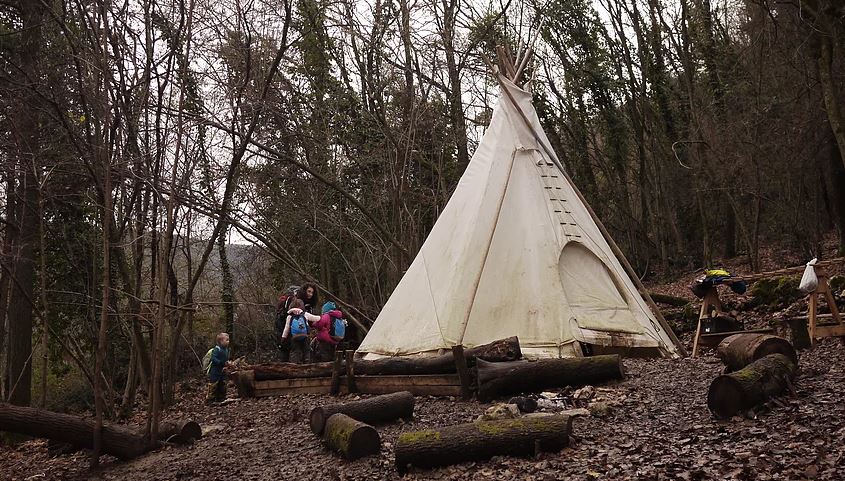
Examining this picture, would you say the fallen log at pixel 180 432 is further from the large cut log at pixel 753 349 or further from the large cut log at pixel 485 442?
the large cut log at pixel 753 349

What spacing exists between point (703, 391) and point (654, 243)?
735 inches

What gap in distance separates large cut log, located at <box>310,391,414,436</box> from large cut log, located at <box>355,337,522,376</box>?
1.01m

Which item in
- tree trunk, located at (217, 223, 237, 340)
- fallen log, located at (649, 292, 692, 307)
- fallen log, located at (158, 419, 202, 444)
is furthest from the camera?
tree trunk, located at (217, 223, 237, 340)

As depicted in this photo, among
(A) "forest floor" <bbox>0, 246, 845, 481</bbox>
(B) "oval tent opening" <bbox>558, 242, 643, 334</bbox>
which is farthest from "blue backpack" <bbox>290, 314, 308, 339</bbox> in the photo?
(B) "oval tent opening" <bbox>558, 242, 643, 334</bbox>

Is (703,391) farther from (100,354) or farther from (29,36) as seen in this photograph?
(29,36)

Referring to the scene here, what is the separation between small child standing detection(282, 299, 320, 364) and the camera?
36.2ft

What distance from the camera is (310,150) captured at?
15289 millimetres

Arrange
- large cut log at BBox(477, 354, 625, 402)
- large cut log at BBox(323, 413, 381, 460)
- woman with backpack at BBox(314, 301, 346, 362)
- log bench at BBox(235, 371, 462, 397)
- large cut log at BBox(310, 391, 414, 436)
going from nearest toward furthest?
large cut log at BBox(323, 413, 381, 460) < large cut log at BBox(310, 391, 414, 436) < large cut log at BBox(477, 354, 625, 402) < log bench at BBox(235, 371, 462, 397) < woman with backpack at BBox(314, 301, 346, 362)

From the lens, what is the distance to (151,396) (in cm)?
718

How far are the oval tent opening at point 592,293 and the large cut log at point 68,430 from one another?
5141 mm

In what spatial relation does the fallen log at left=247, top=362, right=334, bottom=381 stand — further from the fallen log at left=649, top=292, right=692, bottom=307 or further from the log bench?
the fallen log at left=649, top=292, right=692, bottom=307

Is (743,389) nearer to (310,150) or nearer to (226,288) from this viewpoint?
(310,150)

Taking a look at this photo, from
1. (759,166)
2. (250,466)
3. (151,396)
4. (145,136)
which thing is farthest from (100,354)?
(759,166)

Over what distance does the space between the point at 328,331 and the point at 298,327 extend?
0.52 m
